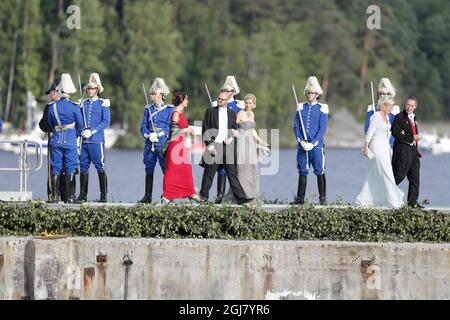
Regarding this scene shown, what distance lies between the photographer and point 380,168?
20.8m

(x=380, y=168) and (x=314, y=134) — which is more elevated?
(x=314, y=134)

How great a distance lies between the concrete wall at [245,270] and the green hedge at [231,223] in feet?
2.47

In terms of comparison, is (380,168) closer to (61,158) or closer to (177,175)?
(177,175)

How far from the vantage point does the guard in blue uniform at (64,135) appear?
2169 centimetres

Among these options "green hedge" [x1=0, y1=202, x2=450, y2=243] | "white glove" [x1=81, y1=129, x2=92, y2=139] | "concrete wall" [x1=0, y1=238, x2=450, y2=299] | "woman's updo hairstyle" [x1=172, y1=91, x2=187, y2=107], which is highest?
"woman's updo hairstyle" [x1=172, y1=91, x2=187, y2=107]

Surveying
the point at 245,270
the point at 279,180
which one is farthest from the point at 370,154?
the point at 279,180

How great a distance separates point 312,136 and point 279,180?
2776 centimetres

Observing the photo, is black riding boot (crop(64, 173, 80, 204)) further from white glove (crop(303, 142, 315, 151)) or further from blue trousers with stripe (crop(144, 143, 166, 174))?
white glove (crop(303, 142, 315, 151))

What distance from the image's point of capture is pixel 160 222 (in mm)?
18375

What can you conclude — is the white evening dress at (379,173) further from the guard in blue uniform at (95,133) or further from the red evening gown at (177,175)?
the guard in blue uniform at (95,133)

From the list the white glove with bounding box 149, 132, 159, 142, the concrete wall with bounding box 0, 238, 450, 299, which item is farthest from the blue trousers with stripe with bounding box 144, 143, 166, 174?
Result: the concrete wall with bounding box 0, 238, 450, 299

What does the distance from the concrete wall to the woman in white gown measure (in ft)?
9.34

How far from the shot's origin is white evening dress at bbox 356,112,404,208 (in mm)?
20547

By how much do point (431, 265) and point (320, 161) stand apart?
479 cm
